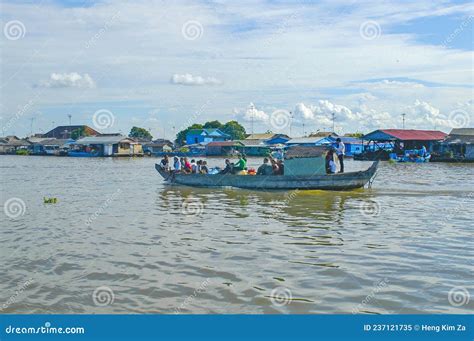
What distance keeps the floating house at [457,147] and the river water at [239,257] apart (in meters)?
30.1

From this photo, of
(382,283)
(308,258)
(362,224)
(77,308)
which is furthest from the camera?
(362,224)

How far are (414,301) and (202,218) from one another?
7.17 m

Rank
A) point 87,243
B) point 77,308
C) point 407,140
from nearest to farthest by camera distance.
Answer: point 77,308 → point 87,243 → point 407,140

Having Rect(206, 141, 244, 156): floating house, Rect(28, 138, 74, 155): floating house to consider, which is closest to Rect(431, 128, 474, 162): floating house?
Rect(206, 141, 244, 156): floating house

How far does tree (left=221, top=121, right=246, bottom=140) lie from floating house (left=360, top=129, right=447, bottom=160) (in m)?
40.3

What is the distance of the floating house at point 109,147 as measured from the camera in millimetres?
67625

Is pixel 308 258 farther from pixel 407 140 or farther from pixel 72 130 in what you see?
pixel 72 130

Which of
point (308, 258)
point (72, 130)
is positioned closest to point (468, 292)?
point (308, 258)

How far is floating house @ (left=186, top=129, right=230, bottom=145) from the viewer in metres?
80.4

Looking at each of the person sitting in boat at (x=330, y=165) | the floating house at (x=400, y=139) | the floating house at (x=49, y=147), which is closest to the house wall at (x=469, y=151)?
the floating house at (x=400, y=139)

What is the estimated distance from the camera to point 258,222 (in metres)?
12.2

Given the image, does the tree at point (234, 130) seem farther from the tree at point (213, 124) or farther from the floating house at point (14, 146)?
the floating house at point (14, 146)

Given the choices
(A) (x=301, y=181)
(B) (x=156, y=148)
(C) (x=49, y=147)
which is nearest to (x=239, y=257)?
(A) (x=301, y=181)

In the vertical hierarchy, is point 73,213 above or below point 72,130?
below
